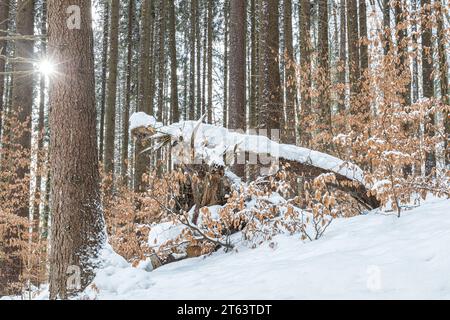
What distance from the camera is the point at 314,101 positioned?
7984mm

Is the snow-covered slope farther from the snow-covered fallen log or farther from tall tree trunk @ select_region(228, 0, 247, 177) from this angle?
tall tree trunk @ select_region(228, 0, 247, 177)

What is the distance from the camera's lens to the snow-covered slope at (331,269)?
2592mm

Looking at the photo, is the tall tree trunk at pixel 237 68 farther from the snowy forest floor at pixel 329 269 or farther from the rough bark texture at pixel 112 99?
the rough bark texture at pixel 112 99

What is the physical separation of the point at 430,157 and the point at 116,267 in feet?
23.5

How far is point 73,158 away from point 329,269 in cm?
282

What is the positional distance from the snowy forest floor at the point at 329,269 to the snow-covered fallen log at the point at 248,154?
67cm

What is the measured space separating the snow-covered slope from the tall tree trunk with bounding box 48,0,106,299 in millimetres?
345

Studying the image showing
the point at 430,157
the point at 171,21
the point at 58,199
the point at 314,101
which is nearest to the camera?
the point at 58,199

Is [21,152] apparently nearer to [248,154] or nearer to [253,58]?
[248,154]

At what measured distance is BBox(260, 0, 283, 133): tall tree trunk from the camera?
22.5 feet

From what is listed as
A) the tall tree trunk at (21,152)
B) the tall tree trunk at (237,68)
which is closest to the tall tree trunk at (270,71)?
the tall tree trunk at (237,68)
